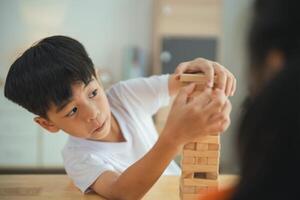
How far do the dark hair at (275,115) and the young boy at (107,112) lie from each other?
294 mm

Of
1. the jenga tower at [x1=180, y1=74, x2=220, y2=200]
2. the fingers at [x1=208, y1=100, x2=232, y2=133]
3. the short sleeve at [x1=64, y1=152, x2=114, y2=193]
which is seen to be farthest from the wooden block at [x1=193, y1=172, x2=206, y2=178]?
the short sleeve at [x1=64, y1=152, x2=114, y2=193]

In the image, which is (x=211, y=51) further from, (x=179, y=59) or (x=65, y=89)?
(x=65, y=89)

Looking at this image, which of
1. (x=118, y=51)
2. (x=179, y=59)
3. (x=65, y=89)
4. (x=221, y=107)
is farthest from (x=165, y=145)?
(x=118, y=51)

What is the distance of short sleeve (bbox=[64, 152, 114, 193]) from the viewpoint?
894mm

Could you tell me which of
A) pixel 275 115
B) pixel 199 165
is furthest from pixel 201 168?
pixel 275 115

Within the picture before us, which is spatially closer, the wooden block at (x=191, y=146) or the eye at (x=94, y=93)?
the wooden block at (x=191, y=146)

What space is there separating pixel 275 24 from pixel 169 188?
0.60 m

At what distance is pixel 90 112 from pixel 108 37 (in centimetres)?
244

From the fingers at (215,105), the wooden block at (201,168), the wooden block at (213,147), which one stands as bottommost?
the wooden block at (201,168)

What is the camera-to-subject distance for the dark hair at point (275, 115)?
34 centimetres

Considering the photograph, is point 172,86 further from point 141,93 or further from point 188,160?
point 188,160

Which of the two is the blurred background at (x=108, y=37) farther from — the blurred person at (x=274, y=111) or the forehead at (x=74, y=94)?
the blurred person at (x=274, y=111)

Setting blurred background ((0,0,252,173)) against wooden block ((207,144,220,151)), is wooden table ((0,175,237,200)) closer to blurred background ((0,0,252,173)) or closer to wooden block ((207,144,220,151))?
wooden block ((207,144,220,151))

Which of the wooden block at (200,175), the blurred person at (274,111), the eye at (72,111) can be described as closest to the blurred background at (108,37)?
the eye at (72,111)
